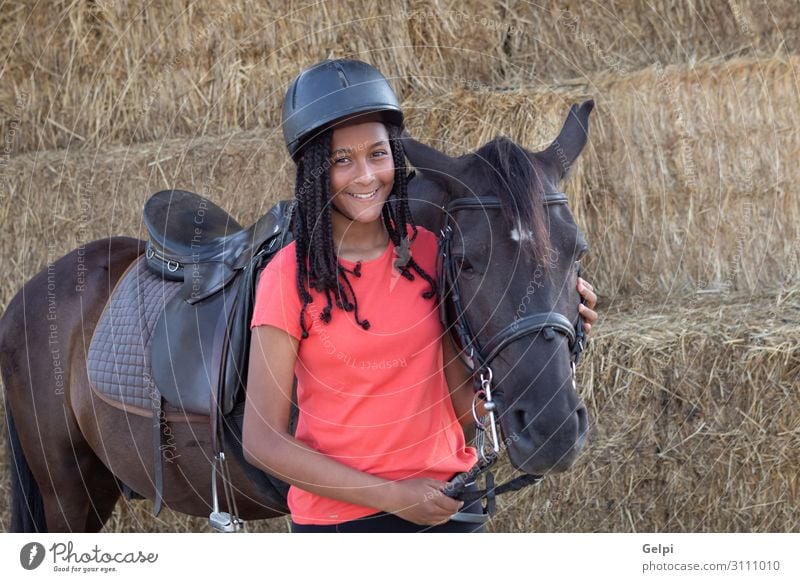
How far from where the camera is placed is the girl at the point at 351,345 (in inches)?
87.0

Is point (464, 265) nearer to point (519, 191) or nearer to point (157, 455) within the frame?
point (519, 191)

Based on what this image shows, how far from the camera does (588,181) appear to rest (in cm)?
464

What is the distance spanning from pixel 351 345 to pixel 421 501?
0.43m

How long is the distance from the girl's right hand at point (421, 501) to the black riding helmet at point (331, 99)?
0.98m

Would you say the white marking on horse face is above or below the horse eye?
above

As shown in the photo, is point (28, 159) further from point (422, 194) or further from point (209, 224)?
point (422, 194)

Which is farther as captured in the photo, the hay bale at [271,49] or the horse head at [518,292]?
the hay bale at [271,49]

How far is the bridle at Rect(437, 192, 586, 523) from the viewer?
88.0 inches

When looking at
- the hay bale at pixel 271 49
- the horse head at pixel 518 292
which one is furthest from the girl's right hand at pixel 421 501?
the hay bale at pixel 271 49

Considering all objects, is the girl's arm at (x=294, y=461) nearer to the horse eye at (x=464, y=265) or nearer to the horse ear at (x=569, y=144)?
the horse eye at (x=464, y=265)

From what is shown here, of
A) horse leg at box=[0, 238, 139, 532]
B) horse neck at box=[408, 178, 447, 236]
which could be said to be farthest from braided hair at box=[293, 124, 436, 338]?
horse leg at box=[0, 238, 139, 532]

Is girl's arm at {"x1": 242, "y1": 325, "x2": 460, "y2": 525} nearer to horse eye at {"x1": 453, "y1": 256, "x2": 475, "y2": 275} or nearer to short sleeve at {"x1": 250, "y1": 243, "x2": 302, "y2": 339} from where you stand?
short sleeve at {"x1": 250, "y1": 243, "x2": 302, "y2": 339}

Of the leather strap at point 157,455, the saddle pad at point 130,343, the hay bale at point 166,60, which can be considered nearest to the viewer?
the leather strap at point 157,455
